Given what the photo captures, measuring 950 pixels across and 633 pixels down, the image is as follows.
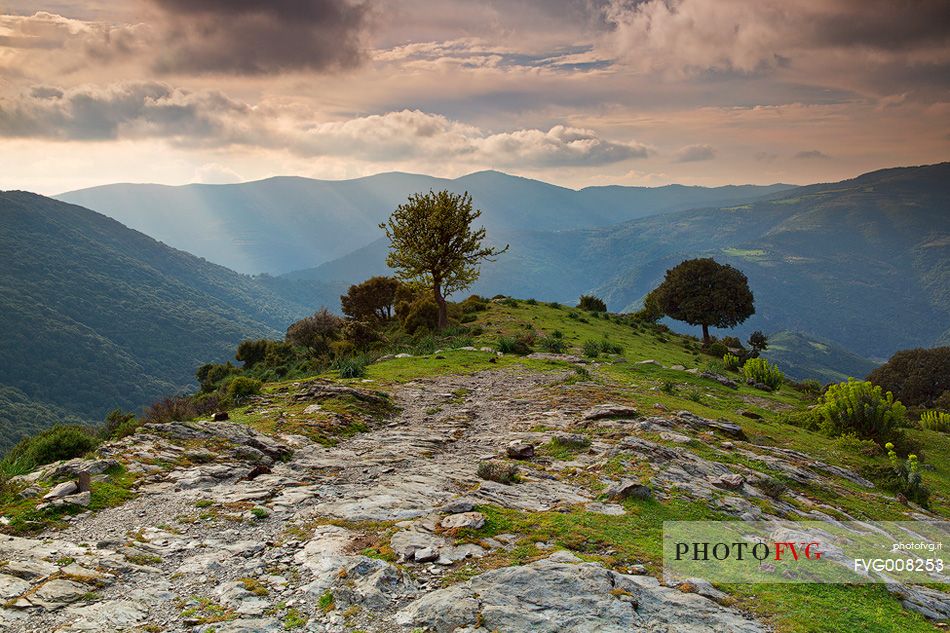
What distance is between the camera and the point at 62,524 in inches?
345

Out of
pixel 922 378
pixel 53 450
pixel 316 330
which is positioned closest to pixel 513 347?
pixel 53 450

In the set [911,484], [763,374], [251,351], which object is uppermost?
[763,374]

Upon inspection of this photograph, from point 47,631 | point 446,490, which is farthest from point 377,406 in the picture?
point 47,631

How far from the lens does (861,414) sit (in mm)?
19375

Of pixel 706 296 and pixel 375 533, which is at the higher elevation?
pixel 706 296

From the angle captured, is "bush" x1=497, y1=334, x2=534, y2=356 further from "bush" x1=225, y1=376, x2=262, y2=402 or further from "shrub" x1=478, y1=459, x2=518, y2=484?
"shrub" x1=478, y1=459, x2=518, y2=484

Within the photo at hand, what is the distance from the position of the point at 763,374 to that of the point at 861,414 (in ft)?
41.5

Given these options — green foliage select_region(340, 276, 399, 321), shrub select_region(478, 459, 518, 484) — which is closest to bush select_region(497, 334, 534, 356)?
shrub select_region(478, 459, 518, 484)

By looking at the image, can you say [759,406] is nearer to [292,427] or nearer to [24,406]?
[292,427]

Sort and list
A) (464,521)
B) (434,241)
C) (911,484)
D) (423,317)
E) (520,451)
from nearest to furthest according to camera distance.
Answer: (464,521) < (520,451) < (911,484) < (434,241) < (423,317)

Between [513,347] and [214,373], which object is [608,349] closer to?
[513,347]

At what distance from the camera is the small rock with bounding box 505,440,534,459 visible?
1352 cm

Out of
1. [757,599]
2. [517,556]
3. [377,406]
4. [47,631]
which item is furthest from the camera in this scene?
[377,406]

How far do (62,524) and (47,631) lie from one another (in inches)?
146
